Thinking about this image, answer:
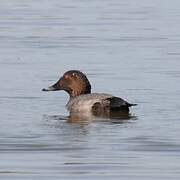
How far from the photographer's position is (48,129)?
14.0 m

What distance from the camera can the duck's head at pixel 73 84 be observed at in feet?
55.7

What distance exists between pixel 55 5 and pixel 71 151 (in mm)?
20176

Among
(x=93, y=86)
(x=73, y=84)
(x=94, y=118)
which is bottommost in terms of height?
(x=94, y=118)

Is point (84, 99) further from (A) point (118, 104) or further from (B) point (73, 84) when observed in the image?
(B) point (73, 84)

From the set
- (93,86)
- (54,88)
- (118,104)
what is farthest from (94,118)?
(93,86)

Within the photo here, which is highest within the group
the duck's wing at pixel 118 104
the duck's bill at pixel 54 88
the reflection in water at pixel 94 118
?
the duck's bill at pixel 54 88

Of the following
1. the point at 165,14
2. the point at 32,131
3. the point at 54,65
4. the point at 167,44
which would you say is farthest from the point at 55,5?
the point at 32,131

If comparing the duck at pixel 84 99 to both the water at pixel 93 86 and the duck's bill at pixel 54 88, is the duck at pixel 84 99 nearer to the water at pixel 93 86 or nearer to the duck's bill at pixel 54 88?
the duck's bill at pixel 54 88

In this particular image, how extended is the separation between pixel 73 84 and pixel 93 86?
1044mm

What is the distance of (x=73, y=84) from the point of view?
672 inches

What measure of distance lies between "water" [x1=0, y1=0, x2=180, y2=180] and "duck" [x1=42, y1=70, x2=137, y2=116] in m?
0.19

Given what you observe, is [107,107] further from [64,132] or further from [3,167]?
[3,167]

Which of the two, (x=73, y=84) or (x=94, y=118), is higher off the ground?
(x=73, y=84)

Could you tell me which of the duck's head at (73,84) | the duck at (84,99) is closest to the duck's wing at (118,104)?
the duck at (84,99)
